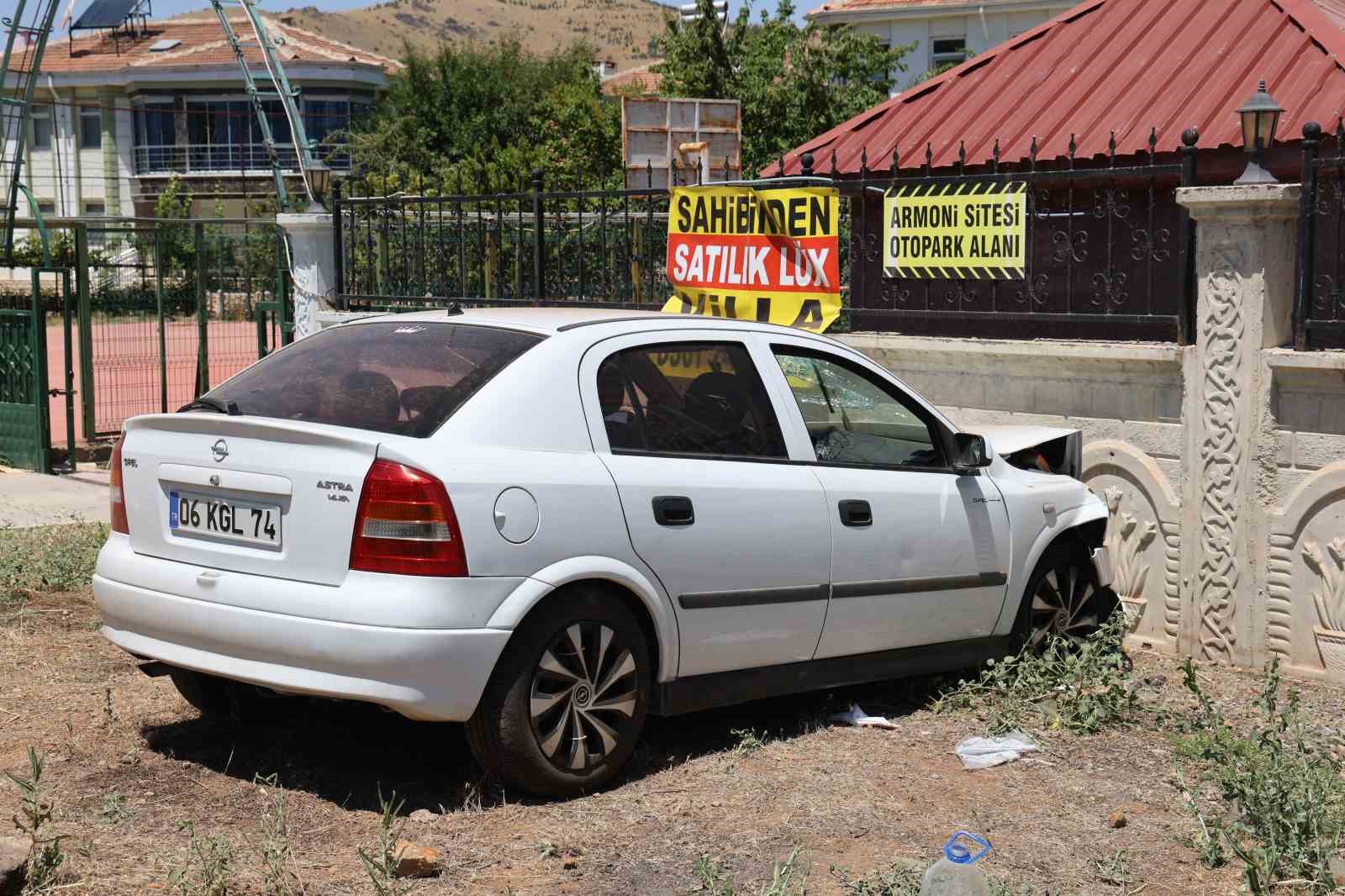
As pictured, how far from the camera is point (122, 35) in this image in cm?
6128

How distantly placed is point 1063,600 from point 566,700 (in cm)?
285

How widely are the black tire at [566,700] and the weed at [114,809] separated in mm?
1122

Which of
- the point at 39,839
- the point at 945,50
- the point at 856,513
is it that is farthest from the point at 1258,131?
the point at 945,50

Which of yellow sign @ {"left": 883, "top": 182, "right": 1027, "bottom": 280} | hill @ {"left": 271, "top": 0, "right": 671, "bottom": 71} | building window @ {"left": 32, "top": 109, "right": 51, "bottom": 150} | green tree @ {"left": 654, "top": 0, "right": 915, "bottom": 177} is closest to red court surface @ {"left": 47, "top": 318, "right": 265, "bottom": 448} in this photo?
yellow sign @ {"left": 883, "top": 182, "right": 1027, "bottom": 280}

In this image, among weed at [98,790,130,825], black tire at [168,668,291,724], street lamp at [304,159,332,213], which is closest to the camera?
weed at [98,790,130,825]

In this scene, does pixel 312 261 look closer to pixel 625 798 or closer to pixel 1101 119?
pixel 1101 119

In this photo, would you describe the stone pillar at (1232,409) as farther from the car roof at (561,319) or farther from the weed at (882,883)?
the weed at (882,883)

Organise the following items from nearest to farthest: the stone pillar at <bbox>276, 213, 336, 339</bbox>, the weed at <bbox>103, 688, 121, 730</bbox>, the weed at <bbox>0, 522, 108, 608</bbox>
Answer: the weed at <bbox>103, 688, 121, 730</bbox>
the weed at <bbox>0, 522, 108, 608</bbox>
the stone pillar at <bbox>276, 213, 336, 339</bbox>

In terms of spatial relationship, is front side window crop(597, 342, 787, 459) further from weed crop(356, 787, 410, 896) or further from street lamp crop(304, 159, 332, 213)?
street lamp crop(304, 159, 332, 213)

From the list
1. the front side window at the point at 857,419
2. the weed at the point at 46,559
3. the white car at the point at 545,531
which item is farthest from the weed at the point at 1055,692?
the weed at the point at 46,559

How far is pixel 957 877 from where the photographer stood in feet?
12.8

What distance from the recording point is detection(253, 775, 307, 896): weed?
13.9 ft

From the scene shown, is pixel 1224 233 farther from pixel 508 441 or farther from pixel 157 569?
pixel 157 569

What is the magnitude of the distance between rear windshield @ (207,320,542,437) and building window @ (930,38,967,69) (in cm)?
4216
